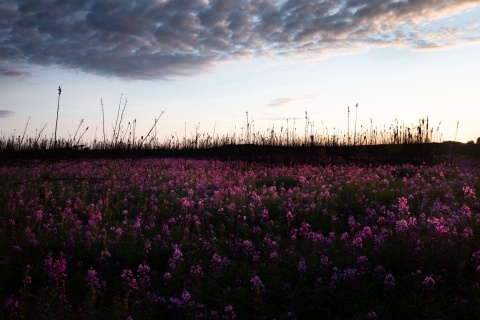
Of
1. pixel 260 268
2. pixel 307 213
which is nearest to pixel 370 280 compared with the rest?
pixel 260 268

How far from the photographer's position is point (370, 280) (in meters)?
3.98

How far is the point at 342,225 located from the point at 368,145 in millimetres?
14271

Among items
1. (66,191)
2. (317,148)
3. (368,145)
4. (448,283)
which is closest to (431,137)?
(368,145)

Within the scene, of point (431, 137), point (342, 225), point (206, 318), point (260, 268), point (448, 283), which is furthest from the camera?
point (431, 137)

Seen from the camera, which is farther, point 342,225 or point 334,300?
point 342,225

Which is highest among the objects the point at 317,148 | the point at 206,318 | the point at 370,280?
the point at 317,148

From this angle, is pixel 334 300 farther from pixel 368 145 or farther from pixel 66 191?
pixel 368 145

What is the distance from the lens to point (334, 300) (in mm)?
3686

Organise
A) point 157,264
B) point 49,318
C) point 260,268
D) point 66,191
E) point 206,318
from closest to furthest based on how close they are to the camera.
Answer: point 49,318, point 206,318, point 260,268, point 157,264, point 66,191

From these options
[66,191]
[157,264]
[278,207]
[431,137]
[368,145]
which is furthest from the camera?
[368,145]

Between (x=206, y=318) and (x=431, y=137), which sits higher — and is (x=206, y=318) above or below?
below

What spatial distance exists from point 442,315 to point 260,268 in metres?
2.04

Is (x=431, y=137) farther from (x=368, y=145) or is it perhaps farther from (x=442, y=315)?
(x=442, y=315)

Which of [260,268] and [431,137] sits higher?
[431,137]
